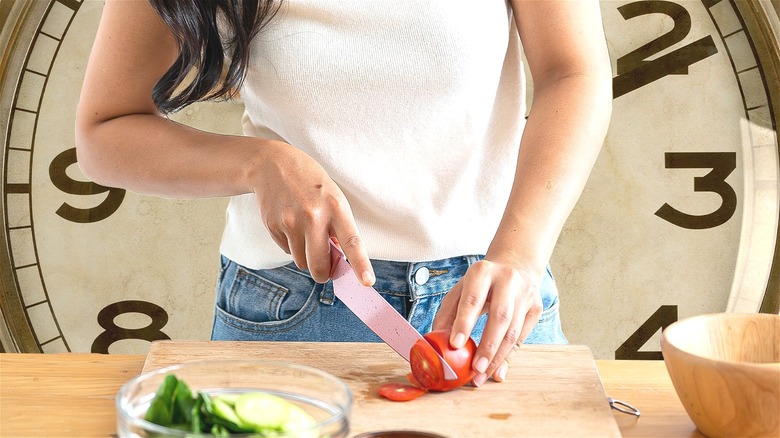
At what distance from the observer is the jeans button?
96cm

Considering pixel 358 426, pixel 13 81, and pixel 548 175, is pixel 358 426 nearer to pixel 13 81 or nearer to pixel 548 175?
pixel 548 175

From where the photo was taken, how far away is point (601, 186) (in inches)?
83.4

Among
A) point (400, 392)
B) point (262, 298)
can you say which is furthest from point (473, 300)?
point (262, 298)

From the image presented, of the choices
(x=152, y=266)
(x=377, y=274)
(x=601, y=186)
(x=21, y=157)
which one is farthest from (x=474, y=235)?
(x=21, y=157)

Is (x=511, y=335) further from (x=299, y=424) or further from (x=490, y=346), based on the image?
(x=299, y=424)

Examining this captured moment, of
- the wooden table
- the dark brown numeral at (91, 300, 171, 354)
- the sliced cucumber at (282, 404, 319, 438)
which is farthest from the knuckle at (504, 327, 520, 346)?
the dark brown numeral at (91, 300, 171, 354)

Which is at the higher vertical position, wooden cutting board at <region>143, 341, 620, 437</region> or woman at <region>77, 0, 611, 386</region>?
woman at <region>77, 0, 611, 386</region>

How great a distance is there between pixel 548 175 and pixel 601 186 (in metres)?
1.28

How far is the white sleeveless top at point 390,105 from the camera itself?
95cm

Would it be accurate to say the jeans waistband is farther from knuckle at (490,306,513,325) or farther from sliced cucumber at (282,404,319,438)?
sliced cucumber at (282,404,319,438)

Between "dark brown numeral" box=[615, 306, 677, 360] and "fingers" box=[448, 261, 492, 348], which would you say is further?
"dark brown numeral" box=[615, 306, 677, 360]

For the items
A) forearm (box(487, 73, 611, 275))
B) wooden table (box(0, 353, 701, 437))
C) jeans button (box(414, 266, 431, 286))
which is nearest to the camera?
wooden table (box(0, 353, 701, 437))

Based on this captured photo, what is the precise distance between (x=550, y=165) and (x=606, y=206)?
128 cm

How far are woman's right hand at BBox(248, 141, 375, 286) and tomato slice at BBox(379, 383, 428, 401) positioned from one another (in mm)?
103
